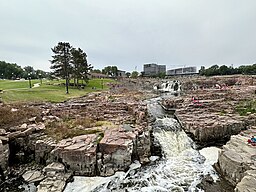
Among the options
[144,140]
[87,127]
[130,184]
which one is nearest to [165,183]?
[130,184]

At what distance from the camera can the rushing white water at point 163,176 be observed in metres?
9.85

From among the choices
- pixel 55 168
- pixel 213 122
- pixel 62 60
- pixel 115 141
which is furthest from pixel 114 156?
pixel 62 60

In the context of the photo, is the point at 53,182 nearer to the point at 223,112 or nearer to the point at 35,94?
the point at 223,112

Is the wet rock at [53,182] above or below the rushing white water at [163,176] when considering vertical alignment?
above

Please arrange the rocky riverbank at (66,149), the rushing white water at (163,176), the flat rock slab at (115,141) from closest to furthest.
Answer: the rushing white water at (163,176) < the rocky riverbank at (66,149) < the flat rock slab at (115,141)

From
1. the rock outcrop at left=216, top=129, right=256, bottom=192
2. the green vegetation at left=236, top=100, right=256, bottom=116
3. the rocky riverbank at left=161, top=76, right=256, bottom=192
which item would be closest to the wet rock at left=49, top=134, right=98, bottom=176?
the rocky riverbank at left=161, top=76, right=256, bottom=192

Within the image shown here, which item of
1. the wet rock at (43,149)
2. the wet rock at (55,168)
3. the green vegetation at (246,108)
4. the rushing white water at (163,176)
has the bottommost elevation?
the rushing white water at (163,176)

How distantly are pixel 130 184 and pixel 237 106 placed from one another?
62.0 ft

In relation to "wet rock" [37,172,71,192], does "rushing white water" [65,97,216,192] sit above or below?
below

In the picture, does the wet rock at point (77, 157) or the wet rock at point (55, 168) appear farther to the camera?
the wet rock at point (77, 157)

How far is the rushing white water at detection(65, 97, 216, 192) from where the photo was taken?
985cm

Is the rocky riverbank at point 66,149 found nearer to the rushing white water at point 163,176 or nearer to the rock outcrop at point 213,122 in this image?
the rushing white water at point 163,176

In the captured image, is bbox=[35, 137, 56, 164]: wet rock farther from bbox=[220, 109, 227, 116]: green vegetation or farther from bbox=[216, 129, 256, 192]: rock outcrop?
bbox=[220, 109, 227, 116]: green vegetation

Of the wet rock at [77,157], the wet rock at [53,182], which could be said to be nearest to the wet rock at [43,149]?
the wet rock at [77,157]
